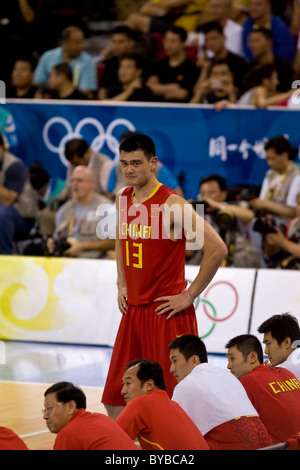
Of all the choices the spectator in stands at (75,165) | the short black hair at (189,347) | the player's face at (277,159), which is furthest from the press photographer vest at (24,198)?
the short black hair at (189,347)

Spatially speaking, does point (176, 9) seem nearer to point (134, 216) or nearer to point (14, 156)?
point (14, 156)

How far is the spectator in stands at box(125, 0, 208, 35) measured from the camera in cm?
1419

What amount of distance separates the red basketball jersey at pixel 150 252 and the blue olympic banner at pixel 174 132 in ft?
18.6

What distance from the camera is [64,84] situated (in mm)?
12773

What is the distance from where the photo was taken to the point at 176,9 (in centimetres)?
1435

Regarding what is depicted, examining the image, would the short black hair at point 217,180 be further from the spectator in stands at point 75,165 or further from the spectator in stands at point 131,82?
the spectator in stands at point 131,82

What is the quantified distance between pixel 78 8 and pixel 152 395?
36.8 ft

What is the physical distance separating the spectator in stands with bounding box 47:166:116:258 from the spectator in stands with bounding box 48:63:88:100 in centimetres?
224

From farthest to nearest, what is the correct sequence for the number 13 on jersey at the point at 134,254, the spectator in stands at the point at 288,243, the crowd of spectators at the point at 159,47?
the crowd of spectators at the point at 159,47 < the spectator in stands at the point at 288,243 < the number 13 on jersey at the point at 134,254

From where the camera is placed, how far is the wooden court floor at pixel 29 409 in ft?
21.8

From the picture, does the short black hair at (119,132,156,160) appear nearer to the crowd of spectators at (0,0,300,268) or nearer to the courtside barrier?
the courtside barrier

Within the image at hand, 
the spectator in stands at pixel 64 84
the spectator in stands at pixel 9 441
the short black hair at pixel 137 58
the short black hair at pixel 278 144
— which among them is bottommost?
the spectator in stands at pixel 9 441

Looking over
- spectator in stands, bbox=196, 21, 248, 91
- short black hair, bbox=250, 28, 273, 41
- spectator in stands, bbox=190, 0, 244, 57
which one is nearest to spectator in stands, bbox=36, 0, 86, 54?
spectator in stands, bbox=190, 0, 244, 57
